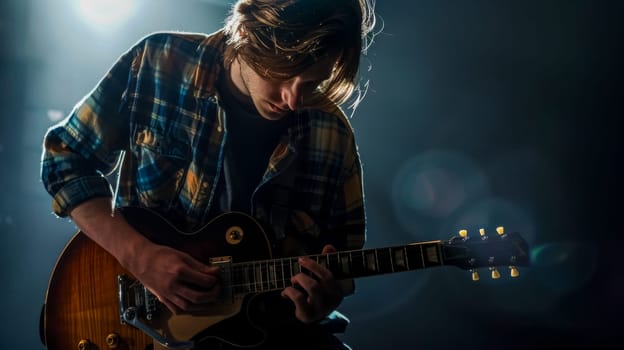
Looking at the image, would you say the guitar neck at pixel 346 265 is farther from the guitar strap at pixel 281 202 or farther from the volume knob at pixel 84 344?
the volume knob at pixel 84 344

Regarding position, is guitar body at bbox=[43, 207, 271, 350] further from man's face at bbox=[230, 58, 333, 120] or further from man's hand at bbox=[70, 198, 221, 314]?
man's face at bbox=[230, 58, 333, 120]

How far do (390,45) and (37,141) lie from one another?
96.6 inches

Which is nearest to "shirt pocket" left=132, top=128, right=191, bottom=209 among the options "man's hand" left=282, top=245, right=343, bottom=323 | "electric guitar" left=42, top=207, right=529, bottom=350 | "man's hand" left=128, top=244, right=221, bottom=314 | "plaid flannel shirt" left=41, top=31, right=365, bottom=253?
"plaid flannel shirt" left=41, top=31, right=365, bottom=253

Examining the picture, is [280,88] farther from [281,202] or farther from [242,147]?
[281,202]

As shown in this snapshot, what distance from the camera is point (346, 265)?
1.31 metres

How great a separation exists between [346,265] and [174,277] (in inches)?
18.4

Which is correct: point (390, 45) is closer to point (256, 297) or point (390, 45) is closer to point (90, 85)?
point (90, 85)

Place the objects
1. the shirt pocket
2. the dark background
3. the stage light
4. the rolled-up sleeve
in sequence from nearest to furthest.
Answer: the rolled-up sleeve < the shirt pocket < the dark background < the stage light

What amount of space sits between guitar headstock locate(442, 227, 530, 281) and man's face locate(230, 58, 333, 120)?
60 cm

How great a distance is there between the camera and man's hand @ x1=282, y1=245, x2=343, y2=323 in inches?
50.4

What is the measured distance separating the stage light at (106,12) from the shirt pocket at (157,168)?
82.5 inches

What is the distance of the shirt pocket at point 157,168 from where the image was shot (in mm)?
1446

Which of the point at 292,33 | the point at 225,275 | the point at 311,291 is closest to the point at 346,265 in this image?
the point at 311,291

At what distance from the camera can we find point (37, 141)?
3.09 m
